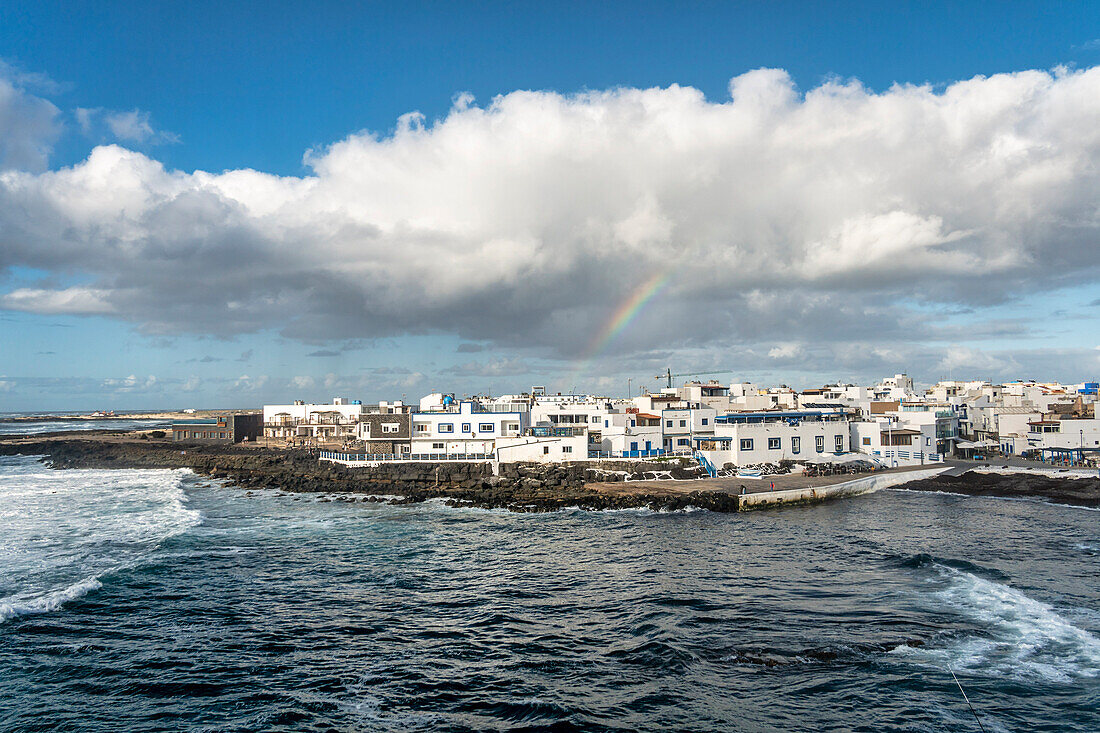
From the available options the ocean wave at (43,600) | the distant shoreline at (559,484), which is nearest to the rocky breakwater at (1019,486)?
the distant shoreline at (559,484)

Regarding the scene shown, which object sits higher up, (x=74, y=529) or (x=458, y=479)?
(x=458, y=479)

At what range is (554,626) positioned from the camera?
2205cm

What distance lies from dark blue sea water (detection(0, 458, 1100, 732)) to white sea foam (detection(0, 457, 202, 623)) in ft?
0.84

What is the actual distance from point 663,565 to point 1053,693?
1500cm

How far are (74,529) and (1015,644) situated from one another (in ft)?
149

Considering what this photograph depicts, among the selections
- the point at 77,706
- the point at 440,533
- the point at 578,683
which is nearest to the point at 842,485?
the point at 440,533

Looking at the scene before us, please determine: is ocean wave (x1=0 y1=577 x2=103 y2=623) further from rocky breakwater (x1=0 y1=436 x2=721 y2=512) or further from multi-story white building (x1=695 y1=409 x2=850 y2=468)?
multi-story white building (x1=695 y1=409 x2=850 y2=468)

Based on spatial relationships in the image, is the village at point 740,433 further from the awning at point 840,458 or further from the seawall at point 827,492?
the seawall at point 827,492

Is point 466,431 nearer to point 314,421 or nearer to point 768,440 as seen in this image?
point 768,440

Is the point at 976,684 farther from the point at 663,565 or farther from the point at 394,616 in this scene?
the point at 394,616

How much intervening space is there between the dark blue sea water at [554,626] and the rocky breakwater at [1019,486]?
8.75 m

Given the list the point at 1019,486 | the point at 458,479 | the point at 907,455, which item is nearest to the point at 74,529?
the point at 458,479

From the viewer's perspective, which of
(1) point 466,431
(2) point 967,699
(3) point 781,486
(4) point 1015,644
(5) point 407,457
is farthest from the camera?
(1) point 466,431

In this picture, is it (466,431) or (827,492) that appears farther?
(466,431)
